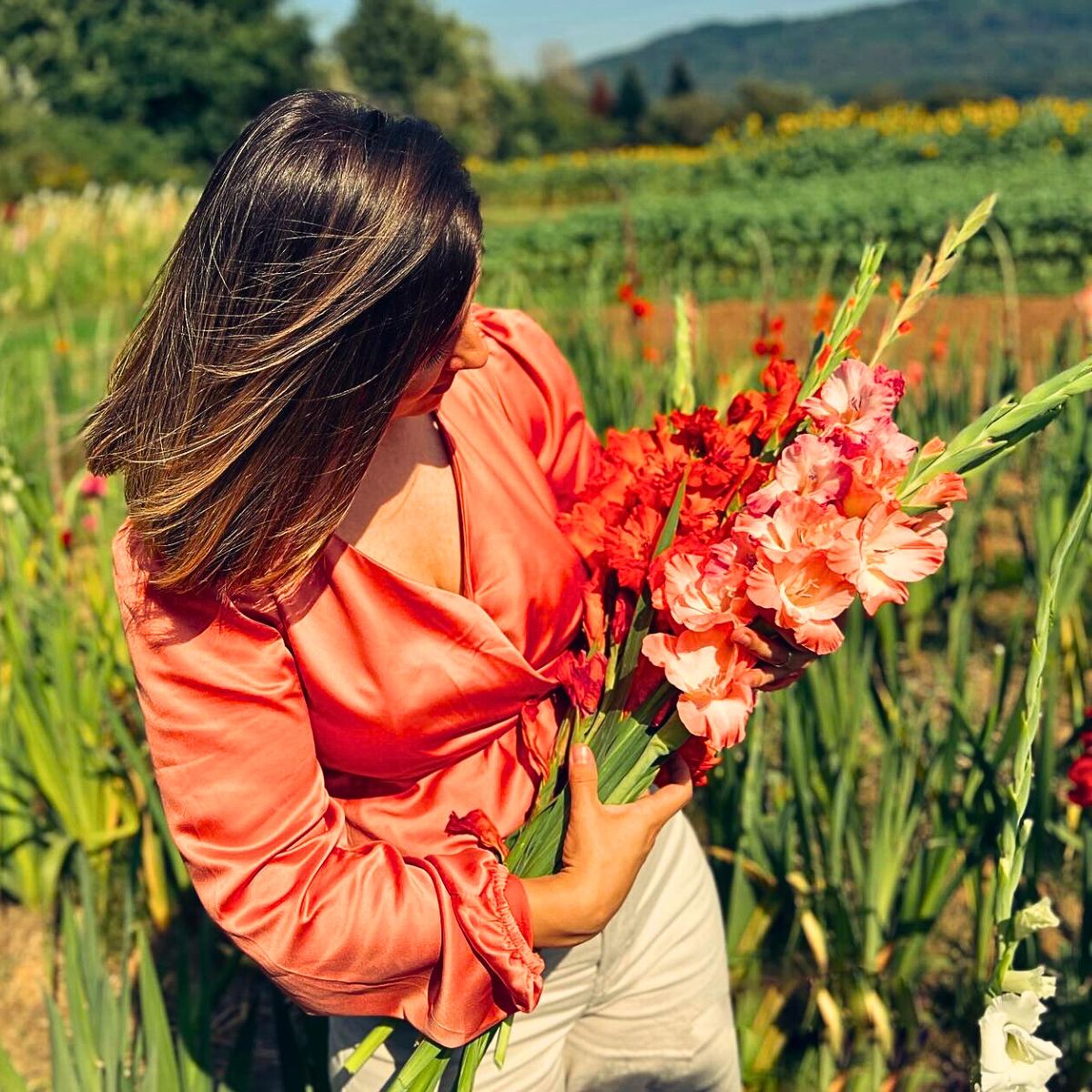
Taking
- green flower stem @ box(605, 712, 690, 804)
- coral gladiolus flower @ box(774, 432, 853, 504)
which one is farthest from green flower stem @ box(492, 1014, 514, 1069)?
coral gladiolus flower @ box(774, 432, 853, 504)

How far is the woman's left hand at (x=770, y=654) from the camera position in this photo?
87cm

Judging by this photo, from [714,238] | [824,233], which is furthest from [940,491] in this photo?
[714,238]

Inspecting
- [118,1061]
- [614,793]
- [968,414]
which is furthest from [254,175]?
[968,414]

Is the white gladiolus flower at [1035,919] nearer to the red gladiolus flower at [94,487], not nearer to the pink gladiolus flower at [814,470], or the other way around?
the pink gladiolus flower at [814,470]

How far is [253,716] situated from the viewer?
33.3 inches

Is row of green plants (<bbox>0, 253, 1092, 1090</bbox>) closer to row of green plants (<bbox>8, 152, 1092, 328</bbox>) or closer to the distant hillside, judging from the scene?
row of green plants (<bbox>8, 152, 1092, 328</bbox>)

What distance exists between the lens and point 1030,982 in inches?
30.7

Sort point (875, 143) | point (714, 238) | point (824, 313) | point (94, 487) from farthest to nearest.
A: point (875, 143) < point (714, 238) < point (824, 313) < point (94, 487)

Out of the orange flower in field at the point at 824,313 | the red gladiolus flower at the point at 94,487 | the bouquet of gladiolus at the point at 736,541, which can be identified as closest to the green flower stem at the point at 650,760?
the bouquet of gladiolus at the point at 736,541

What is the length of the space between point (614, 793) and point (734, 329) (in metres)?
5.22

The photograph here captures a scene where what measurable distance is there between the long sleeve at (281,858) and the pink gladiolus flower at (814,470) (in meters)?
0.42

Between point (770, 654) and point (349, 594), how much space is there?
0.37 meters

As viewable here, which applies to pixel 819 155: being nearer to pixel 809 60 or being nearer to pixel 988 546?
pixel 988 546

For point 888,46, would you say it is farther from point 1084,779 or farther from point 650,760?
point 650,760
